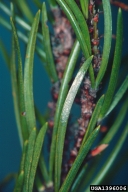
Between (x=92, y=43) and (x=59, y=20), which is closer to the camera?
(x=92, y=43)

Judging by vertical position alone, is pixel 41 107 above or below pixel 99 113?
above

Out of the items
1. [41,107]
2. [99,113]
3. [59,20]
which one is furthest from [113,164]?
[41,107]

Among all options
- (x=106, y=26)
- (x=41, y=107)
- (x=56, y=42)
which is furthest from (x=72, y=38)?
(x=41, y=107)

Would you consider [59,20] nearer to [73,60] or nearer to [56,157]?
[73,60]

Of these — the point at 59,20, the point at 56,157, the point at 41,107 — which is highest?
the point at 41,107

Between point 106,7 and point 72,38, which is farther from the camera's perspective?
point 72,38

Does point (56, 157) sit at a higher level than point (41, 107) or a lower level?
lower

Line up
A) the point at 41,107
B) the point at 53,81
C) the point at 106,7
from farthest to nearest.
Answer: the point at 41,107
the point at 53,81
the point at 106,7

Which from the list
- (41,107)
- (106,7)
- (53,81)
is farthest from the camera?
(41,107)

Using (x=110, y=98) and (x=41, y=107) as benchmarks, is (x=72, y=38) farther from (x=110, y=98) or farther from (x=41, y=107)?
(x=41, y=107)
